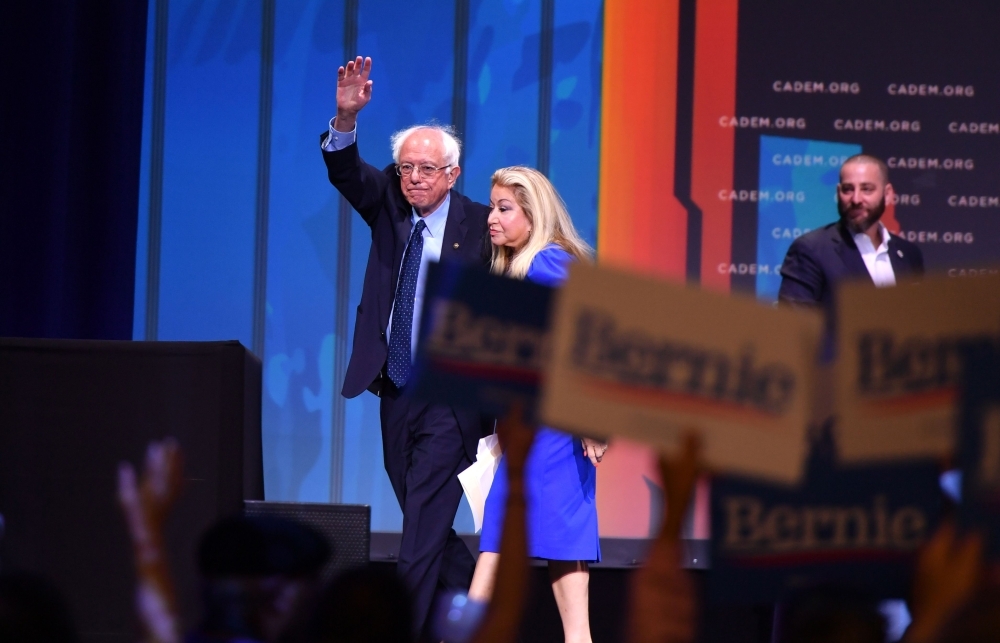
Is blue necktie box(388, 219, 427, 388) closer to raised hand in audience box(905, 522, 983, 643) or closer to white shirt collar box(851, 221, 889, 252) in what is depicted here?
white shirt collar box(851, 221, 889, 252)

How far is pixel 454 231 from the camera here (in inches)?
155

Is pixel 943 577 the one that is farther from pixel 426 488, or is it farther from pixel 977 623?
pixel 426 488

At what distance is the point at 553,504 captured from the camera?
11.6 feet

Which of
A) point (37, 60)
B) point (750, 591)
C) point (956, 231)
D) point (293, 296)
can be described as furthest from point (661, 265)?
point (750, 591)

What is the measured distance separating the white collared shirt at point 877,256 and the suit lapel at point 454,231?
47.7 inches

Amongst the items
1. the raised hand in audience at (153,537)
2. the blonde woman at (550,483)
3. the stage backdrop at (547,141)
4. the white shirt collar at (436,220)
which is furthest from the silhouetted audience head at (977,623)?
the stage backdrop at (547,141)

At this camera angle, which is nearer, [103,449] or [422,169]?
[103,449]

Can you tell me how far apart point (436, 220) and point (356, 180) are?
279 mm

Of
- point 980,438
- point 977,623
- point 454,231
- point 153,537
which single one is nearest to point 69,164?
point 454,231

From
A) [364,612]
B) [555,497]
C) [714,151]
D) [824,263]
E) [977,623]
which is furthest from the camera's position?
[714,151]

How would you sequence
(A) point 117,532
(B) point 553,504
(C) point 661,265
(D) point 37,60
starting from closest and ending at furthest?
(A) point 117,532, (B) point 553,504, (D) point 37,60, (C) point 661,265

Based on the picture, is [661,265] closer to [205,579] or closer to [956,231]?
[956,231]

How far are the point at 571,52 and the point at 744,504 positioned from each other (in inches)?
158

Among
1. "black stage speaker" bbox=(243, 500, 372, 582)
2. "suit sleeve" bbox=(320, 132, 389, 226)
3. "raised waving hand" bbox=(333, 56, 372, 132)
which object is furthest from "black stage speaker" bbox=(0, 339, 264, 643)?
"raised waving hand" bbox=(333, 56, 372, 132)
